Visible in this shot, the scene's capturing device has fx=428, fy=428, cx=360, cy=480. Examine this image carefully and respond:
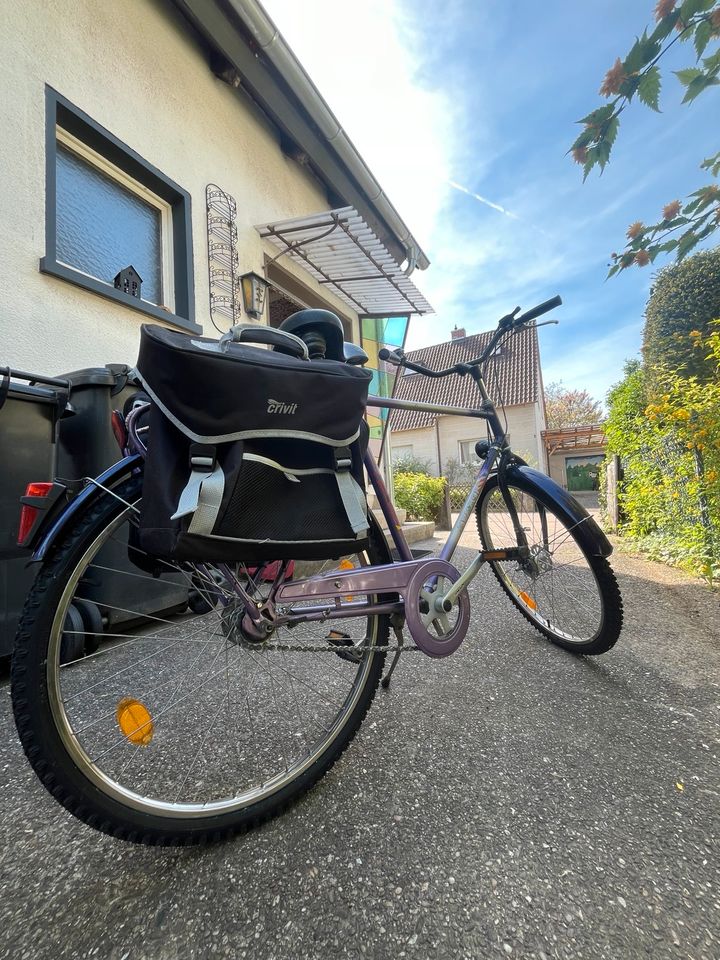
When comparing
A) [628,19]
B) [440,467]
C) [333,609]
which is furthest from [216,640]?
[440,467]

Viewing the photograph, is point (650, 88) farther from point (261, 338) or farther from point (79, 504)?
point (79, 504)

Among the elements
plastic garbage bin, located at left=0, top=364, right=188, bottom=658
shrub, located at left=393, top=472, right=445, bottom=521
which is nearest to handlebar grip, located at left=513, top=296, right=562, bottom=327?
plastic garbage bin, located at left=0, top=364, right=188, bottom=658

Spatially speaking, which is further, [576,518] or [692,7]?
[576,518]

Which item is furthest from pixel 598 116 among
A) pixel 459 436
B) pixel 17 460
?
pixel 459 436

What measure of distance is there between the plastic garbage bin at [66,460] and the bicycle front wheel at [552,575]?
4.53ft

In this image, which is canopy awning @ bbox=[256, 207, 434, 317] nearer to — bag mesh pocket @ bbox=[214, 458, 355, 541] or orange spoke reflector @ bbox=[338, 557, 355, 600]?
orange spoke reflector @ bbox=[338, 557, 355, 600]

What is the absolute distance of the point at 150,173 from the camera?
280 cm

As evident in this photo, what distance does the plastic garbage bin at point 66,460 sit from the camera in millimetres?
1565

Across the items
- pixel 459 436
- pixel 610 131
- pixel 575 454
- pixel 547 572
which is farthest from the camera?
pixel 575 454

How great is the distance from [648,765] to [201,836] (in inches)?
43.6

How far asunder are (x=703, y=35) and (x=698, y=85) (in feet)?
0.44

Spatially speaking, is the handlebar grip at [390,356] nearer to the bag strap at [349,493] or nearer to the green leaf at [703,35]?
the bag strap at [349,493]

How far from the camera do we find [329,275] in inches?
186

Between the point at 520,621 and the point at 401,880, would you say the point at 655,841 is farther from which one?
the point at 520,621
